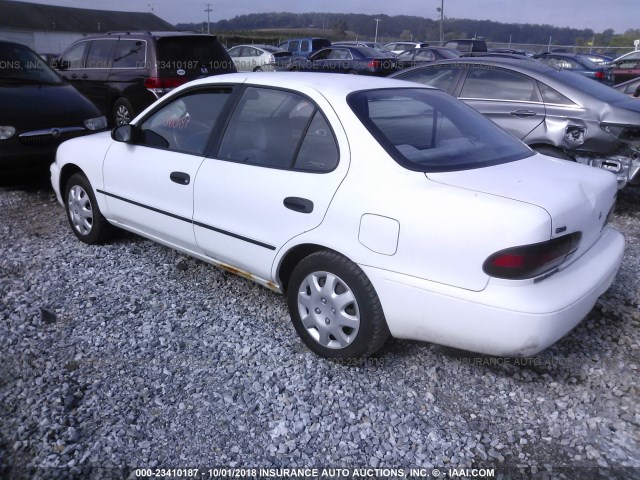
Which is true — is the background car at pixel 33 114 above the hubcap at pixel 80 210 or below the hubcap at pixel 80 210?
above

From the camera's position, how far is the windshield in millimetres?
6863

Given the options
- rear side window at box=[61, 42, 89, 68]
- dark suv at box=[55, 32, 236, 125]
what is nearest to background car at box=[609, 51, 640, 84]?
dark suv at box=[55, 32, 236, 125]

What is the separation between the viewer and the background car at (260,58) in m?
23.8

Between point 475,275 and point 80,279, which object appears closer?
point 475,275

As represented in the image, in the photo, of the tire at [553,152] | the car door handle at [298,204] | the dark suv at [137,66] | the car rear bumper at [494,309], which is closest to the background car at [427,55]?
the dark suv at [137,66]

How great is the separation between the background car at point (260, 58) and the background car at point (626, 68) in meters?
12.4

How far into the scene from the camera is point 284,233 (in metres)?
3.20

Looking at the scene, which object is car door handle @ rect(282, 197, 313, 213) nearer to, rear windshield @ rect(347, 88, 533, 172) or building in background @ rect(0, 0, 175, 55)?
rear windshield @ rect(347, 88, 533, 172)

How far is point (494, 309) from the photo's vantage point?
8.23ft

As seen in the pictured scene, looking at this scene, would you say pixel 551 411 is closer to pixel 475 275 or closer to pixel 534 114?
pixel 475 275

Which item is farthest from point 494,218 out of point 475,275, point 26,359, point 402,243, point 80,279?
point 80,279

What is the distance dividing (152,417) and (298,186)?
4.72ft

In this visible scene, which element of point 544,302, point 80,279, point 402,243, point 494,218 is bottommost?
point 80,279

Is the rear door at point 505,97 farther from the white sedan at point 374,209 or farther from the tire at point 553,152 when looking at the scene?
the white sedan at point 374,209
